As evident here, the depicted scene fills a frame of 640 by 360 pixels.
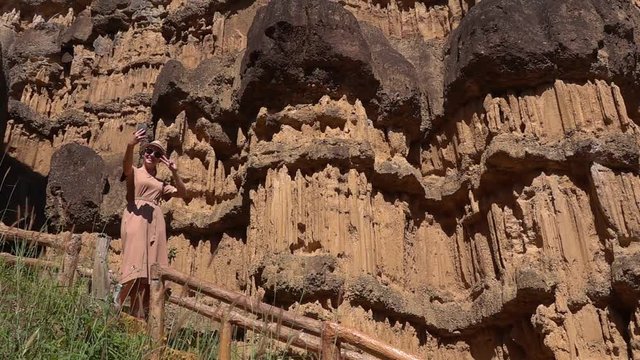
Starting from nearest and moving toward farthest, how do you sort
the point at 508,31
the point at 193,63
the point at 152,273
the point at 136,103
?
1. the point at 152,273
2. the point at 508,31
3. the point at 193,63
4. the point at 136,103

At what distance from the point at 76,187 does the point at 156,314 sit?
34.7ft

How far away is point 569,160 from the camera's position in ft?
34.3

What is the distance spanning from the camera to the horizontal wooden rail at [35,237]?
6551mm

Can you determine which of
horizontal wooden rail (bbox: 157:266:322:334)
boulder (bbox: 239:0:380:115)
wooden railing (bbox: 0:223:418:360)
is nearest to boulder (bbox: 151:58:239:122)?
boulder (bbox: 239:0:380:115)

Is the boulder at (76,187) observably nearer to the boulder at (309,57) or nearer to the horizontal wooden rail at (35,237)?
the boulder at (309,57)

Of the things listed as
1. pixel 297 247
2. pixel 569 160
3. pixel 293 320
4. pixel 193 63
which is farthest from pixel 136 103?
pixel 293 320

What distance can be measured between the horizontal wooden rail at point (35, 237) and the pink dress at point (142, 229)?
65cm

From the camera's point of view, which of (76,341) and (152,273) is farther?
(152,273)

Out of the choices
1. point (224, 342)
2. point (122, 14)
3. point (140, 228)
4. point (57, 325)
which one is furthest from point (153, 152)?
point (122, 14)

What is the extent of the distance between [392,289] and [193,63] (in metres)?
8.00

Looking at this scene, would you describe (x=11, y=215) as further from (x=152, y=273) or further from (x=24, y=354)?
(x=24, y=354)

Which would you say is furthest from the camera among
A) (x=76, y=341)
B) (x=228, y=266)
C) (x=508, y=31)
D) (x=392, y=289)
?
(x=228, y=266)

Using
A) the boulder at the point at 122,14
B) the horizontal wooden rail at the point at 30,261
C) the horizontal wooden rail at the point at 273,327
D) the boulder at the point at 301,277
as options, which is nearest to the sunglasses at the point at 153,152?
the horizontal wooden rail at the point at 30,261

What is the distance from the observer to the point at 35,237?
6520 mm
